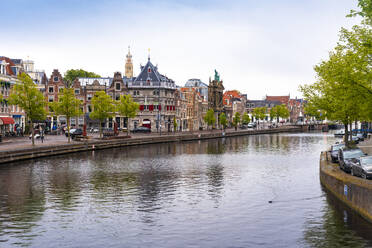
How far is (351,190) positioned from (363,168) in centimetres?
360

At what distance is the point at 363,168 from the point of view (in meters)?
32.7

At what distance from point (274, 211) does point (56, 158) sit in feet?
138

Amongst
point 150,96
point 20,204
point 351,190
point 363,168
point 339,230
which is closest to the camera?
point 339,230

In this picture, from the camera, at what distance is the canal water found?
24547 mm

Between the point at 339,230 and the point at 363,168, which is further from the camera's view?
the point at 363,168

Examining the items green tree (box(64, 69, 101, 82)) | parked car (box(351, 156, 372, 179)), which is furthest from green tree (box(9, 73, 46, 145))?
green tree (box(64, 69, 101, 82))

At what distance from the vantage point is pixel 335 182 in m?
34.5

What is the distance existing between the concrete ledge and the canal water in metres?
0.62

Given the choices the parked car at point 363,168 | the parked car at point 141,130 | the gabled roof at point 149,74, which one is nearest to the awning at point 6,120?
the parked car at point 141,130

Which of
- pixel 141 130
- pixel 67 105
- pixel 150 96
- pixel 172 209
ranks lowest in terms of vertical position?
pixel 172 209

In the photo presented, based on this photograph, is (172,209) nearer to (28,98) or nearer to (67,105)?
(28,98)

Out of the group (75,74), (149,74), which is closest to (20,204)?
(149,74)

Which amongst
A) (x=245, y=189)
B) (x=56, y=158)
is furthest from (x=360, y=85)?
(x=56, y=158)

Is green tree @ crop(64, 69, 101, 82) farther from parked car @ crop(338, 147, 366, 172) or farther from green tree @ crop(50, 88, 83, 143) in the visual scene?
parked car @ crop(338, 147, 366, 172)
